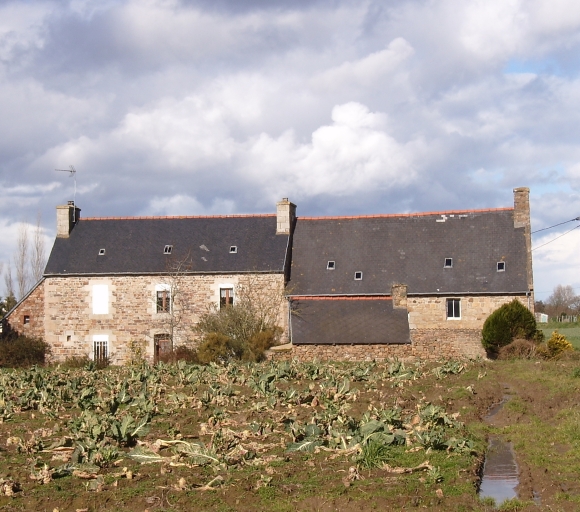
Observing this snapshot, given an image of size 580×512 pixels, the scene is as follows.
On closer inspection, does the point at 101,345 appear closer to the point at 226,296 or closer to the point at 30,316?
the point at 30,316

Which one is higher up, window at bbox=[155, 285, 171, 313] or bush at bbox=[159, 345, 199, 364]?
window at bbox=[155, 285, 171, 313]

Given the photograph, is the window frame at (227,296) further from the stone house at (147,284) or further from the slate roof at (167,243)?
the slate roof at (167,243)

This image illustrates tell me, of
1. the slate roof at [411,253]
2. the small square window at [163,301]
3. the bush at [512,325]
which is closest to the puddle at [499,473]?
the bush at [512,325]

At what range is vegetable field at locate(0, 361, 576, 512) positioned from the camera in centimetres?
781

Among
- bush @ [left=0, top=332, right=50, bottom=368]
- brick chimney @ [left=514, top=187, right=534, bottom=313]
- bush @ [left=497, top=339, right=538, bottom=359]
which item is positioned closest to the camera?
bush @ [left=497, top=339, right=538, bottom=359]

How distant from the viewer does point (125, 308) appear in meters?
33.3

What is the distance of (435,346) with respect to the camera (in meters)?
30.9

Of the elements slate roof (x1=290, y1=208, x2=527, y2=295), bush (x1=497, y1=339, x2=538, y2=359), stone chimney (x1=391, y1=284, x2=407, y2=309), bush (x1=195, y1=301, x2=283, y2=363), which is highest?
slate roof (x1=290, y1=208, x2=527, y2=295)

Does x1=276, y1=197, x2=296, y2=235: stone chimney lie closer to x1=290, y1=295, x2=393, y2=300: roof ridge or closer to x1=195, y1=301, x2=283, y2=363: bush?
x1=290, y1=295, x2=393, y2=300: roof ridge

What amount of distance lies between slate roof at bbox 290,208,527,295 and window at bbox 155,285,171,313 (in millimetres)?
5439

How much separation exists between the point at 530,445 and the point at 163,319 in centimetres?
2358

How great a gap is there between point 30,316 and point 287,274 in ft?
38.7

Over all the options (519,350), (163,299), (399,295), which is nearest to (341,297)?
(399,295)

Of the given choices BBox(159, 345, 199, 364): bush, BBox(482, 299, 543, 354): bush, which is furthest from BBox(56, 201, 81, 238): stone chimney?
BBox(482, 299, 543, 354): bush
